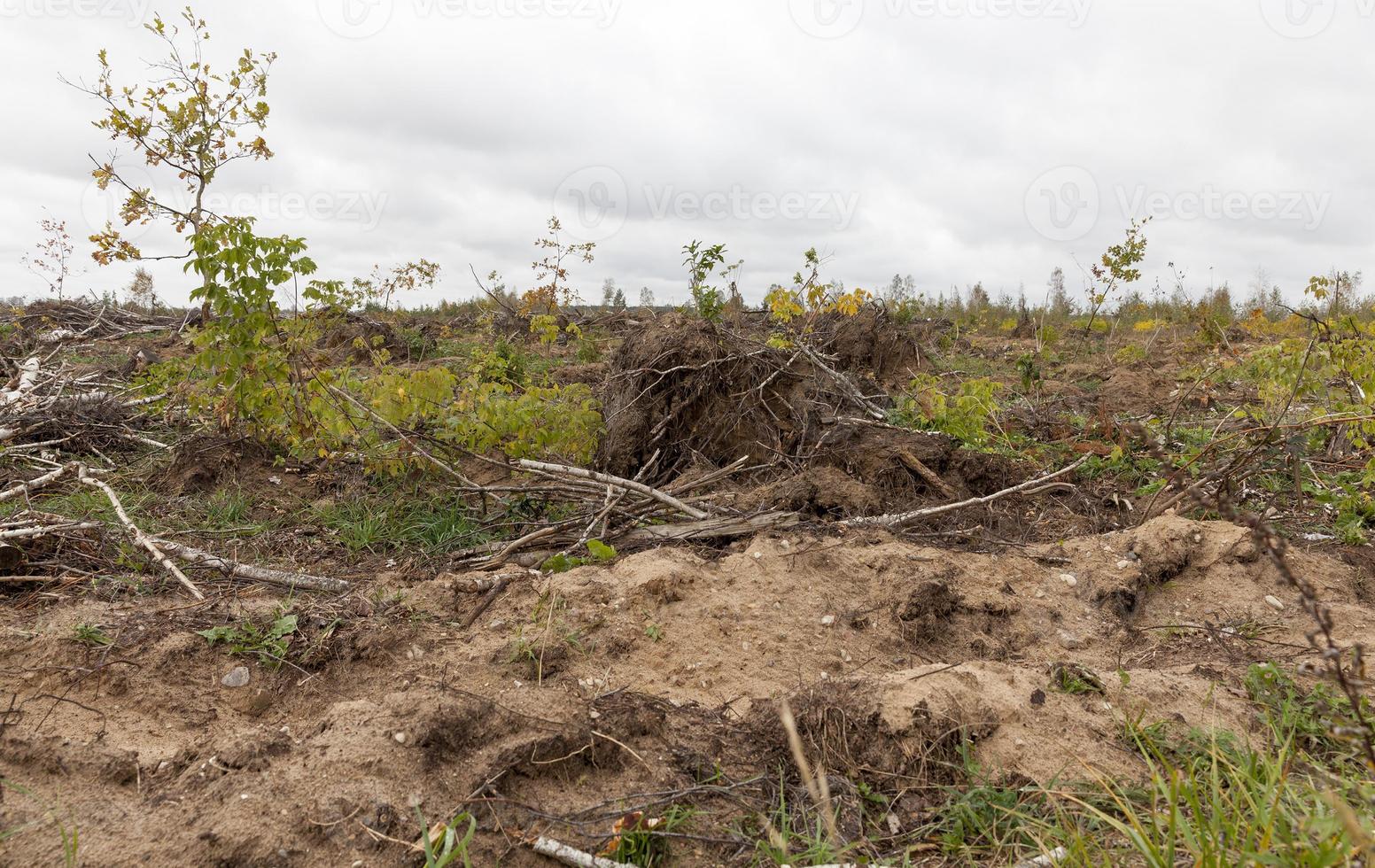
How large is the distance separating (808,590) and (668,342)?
9.28 ft

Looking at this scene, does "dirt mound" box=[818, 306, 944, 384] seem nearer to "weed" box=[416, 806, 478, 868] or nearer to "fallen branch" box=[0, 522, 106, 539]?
"fallen branch" box=[0, 522, 106, 539]

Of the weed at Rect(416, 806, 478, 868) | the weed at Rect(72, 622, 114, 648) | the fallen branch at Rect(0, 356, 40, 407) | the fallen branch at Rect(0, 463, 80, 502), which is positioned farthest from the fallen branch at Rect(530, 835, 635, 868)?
the fallen branch at Rect(0, 356, 40, 407)

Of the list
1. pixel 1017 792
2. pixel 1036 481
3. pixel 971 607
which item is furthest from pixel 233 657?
pixel 1036 481

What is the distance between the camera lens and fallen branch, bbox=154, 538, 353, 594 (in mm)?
3490

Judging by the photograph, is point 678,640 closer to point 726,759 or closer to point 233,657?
point 726,759

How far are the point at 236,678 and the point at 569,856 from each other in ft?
4.83

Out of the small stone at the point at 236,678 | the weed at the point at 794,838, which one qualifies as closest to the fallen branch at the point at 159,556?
the small stone at the point at 236,678

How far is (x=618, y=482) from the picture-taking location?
175 inches

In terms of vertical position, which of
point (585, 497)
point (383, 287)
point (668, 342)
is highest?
point (383, 287)

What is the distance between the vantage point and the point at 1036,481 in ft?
16.0

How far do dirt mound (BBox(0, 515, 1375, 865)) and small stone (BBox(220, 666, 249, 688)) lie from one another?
13mm

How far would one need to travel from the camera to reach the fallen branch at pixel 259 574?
3490mm

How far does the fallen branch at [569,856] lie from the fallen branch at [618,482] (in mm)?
2398

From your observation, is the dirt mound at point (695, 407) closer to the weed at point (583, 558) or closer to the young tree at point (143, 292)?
the weed at point (583, 558)
